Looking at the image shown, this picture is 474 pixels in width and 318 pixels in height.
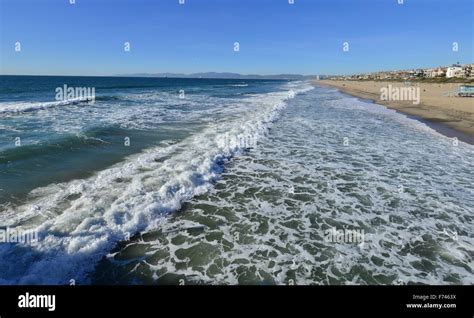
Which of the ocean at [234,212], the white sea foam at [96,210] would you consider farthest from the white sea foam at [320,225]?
the white sea foam at [96,210]

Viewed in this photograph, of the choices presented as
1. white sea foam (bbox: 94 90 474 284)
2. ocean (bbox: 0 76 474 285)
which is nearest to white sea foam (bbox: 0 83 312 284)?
ocean (bbox: 0 76 474 285)

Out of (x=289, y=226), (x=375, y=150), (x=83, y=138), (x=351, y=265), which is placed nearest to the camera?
(x=351, y=265)

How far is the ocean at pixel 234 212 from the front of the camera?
5.94m

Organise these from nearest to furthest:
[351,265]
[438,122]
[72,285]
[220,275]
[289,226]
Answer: [72,285] < [220,275] < [351,265] < [289,226] < [438,122]

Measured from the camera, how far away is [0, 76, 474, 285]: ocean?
5938 mm

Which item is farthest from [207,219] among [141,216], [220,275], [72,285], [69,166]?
[69,166]

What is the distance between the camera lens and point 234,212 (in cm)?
839

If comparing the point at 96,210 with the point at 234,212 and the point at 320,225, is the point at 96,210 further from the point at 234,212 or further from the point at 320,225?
the point at 320,225

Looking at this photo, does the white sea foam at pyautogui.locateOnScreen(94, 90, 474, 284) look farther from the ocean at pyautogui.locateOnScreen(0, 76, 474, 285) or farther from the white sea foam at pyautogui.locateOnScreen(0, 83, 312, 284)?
the white sea foam at pyautogui.locateOnScreen(0, 83, 312, 284)

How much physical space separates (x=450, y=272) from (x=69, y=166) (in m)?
12.7

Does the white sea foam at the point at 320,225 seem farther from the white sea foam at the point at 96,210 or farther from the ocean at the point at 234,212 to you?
the white sea foam at the point at 96,210

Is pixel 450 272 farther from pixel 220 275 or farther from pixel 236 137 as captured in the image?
pixel 236 137
